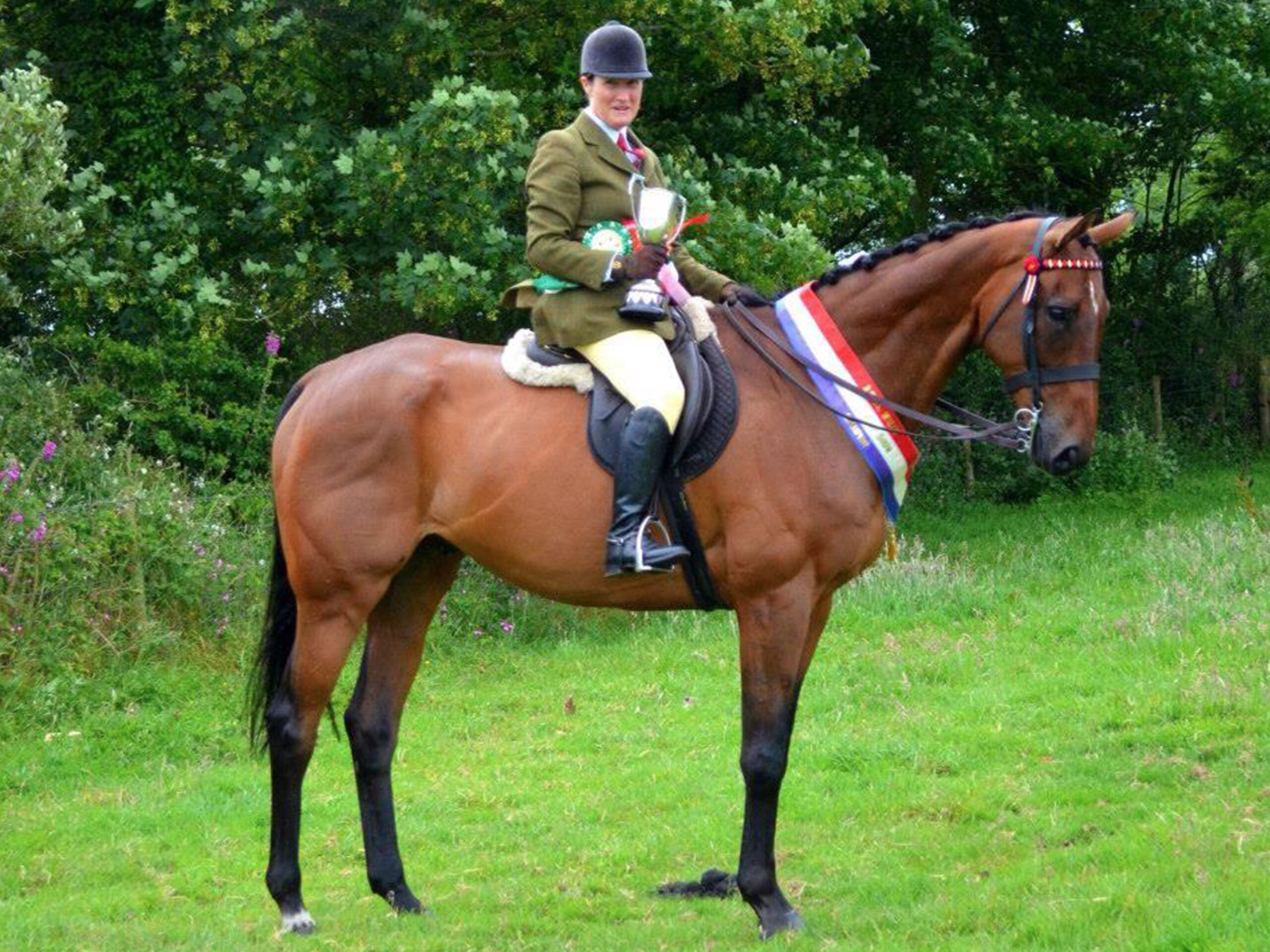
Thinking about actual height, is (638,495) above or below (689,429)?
below

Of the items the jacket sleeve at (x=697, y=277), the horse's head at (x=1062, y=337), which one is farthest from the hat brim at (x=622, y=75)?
the horse's head at (x=1062, y=337)

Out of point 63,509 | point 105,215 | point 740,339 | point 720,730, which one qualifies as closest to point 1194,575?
point 720,730

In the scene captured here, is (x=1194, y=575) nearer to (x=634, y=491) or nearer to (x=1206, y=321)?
(x=634, y=491)

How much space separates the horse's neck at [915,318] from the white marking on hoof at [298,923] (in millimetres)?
3302

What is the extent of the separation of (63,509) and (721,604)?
6409 mm

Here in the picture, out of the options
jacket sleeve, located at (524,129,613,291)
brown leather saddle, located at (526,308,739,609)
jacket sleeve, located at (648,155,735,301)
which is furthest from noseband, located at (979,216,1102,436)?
jacket sleeve, located at (524,129,613,291)

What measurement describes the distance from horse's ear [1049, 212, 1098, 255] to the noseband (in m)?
0.03

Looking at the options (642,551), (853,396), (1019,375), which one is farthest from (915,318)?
(642,551)

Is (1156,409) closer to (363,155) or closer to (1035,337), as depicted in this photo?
(363,155)

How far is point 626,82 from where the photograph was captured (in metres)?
6.65

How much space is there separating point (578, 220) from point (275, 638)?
7.66 ft

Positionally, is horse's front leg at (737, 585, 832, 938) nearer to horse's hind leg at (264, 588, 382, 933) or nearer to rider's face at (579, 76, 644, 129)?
horse's hind leg at (264, 588, 382, 933)

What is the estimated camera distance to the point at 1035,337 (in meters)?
6.29

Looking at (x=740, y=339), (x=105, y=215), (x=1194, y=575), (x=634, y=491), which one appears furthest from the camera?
(x=105, y=215)
